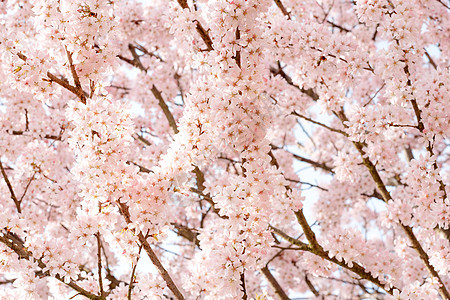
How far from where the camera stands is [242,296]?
148 inches

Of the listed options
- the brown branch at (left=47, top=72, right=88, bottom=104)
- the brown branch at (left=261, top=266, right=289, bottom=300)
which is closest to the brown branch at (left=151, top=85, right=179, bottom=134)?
the brown branch at (left=261, top=266, right=289, bottom=300)

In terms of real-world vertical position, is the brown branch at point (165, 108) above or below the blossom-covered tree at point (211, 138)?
above

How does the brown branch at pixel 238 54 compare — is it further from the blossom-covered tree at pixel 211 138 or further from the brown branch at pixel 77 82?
the brown branch at pixel 77 82

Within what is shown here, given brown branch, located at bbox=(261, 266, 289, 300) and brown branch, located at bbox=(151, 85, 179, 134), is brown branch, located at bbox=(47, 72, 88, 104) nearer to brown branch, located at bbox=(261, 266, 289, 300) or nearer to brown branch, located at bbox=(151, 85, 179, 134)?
brown branch, located at bbox=(151, 85, 179, 134)

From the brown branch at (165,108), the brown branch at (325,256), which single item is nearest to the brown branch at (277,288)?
the brown branch at (325,256)

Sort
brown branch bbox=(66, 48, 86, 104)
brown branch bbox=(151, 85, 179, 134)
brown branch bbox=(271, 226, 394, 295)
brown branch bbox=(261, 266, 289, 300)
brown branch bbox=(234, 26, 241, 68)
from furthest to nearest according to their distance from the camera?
brown branch bbox=(151, 85, 179, 134), brown branch bbox=(261, 266, 289, 300), brown branch bbox=(271, 226, 394, 295), brown branch bbox=(66, 48, 86, 104), brown branch bbox=(234, 26, 241, 68)

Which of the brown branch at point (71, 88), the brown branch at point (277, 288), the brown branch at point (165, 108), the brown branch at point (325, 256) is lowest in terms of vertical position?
the brown branch at point (325, 256)

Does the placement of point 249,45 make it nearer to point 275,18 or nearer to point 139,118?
point 275,18

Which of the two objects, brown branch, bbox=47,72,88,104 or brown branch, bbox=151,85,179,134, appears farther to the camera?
brown branch, bbox=151,85,179,134

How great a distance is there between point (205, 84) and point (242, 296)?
1.74m

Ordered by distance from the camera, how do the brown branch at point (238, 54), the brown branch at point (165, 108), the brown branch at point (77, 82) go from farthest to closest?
1. the brown branch at point (165, 108)
2. the brown branch at point (77, 82)
3. the brown branch at point (238, 54)

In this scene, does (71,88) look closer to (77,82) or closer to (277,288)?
(77,82)

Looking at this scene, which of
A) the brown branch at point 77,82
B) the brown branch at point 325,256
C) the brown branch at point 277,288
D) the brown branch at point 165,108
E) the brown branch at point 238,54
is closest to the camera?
the brown branch at point 238,54

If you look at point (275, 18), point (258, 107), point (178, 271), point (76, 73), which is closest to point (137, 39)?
point (275, 18)
